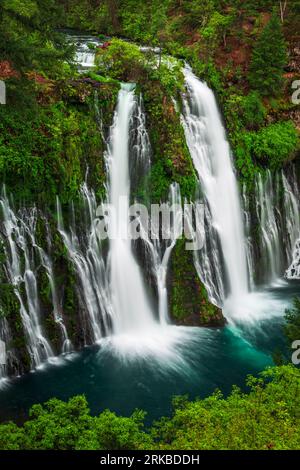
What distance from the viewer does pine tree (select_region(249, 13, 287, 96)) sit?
2014cm

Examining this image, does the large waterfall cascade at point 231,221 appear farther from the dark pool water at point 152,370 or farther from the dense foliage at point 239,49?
the dark pool water at point 152,370

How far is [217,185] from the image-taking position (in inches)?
706

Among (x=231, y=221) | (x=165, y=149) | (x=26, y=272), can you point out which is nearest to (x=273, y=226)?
(x=231, y=221)

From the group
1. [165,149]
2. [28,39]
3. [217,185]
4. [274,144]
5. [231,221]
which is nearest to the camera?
[28,39]

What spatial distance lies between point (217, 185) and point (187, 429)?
11890 millimetres

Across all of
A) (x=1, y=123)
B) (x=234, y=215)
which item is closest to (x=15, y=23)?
(x=1, y=123)

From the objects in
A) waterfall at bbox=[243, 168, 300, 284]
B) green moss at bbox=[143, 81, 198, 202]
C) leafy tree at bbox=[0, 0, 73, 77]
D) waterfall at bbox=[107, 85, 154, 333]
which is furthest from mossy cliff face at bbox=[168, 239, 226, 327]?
leafy tree at bbox=[0, 0, 73, 77]

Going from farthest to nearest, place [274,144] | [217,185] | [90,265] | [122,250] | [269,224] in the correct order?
1. [274,144]
2. [269,224]
3. [217,185]
4. [122,250]
5. [90,265]

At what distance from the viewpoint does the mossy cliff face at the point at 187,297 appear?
15.1 meters

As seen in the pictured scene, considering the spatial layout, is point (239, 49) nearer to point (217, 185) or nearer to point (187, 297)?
point (217, 185)

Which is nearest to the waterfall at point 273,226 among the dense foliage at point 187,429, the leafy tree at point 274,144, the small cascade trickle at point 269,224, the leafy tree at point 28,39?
the small cascade trickle at point 269,224

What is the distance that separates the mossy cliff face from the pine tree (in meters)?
9.96
